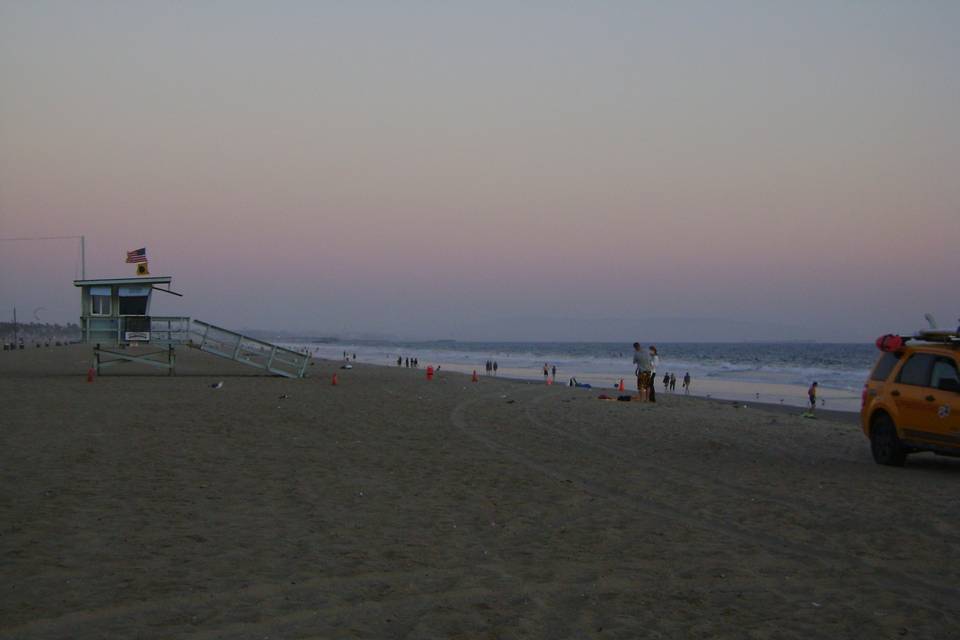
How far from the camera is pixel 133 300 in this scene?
32.7 m

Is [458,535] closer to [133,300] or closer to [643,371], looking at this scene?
[643,371]

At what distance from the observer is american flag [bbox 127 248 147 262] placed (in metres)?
33.6

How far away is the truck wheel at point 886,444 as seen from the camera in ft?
42.8

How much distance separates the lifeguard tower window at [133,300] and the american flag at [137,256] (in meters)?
1.44

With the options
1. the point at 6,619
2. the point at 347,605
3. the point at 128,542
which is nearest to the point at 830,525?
the point at 347,605

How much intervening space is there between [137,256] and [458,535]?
29257mm

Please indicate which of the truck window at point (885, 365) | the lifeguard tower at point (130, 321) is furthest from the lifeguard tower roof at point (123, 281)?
the truck window at point (885, 365)

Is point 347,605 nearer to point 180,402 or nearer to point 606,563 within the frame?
point 606,563

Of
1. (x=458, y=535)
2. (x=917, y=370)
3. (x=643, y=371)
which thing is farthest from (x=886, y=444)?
(x=643, y=371)

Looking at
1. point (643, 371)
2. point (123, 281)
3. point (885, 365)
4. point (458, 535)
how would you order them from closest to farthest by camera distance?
point (458, 535)
point (885, 365)
point (643, 371)
point (123, 281)

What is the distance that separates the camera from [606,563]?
23.5 ft

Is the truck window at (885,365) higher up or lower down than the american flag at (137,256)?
lower down

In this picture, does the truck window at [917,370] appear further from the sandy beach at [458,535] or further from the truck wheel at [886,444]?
the sandy beach at [458,535]

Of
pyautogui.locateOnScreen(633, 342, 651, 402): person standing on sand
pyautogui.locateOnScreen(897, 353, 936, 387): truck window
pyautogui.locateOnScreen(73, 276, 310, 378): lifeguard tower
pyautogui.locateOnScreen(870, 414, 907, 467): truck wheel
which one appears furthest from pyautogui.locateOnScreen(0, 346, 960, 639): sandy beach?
pyautogui.locateOnScreen(73, 276, 310, 378): lifeguard tower
